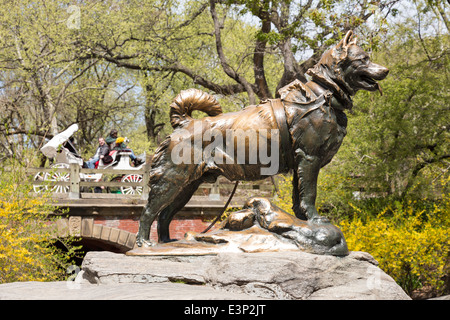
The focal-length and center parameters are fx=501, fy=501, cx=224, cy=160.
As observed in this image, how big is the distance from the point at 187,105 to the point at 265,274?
1946 millimetres

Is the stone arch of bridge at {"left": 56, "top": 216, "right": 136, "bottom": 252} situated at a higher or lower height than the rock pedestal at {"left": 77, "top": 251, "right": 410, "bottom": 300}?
lower

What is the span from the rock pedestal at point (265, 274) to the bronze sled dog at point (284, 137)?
55cm

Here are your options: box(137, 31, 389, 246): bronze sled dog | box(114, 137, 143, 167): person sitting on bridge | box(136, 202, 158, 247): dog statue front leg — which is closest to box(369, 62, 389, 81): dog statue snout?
box(137, 31, 389, 246): bronze sled dog

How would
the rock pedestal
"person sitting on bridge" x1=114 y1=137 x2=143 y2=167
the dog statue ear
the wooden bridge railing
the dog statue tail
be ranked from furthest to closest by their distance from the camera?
"person sitting on bridge" x1=114 y1=137 x2=143 y2=167, the wooden bridge railing, the dog statue tail, the dog statue ear, the rock pedestal

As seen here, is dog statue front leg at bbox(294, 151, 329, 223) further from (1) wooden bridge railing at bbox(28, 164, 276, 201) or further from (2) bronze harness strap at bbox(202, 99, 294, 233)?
(1) wooden bridge railing at bbox(28, 164, 276, 201)

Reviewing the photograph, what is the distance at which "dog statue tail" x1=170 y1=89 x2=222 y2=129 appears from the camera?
5.09m

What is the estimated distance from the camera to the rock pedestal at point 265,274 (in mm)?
4070

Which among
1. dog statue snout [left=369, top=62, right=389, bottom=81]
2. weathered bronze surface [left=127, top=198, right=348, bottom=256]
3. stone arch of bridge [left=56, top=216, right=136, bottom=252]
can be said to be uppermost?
dog statue snout [left=369, top=62, right=389, bottom=81]

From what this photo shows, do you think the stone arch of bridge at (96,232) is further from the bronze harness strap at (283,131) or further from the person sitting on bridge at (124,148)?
the bronze harness strap at (283,131)

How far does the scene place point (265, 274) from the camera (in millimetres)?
4086

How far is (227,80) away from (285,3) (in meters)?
7.24

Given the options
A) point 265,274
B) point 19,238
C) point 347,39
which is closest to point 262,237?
point 265,274

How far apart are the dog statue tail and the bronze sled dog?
79 mm
